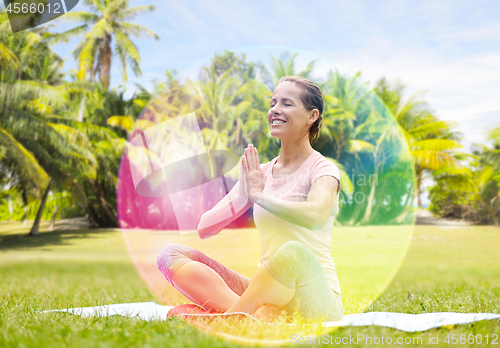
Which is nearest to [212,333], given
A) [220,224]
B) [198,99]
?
[220,224]

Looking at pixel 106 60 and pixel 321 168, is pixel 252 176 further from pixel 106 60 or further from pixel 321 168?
pixel 106 60

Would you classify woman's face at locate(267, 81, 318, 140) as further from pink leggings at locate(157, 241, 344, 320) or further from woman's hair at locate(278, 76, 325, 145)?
pink leggings at locate(157, 241, 344, 320)

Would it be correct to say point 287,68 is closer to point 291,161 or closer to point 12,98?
point 12,98

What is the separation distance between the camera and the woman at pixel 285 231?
235 centimetres

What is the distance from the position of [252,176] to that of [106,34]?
27.5 metres

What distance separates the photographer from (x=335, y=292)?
2625 mm

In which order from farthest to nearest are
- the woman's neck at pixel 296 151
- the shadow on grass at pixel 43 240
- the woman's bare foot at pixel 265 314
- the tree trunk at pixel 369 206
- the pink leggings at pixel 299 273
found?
1. the tree trunk at pixel 369 206
2. the shadow on grass at pixel 43 240
3. the woman's neck at pixel 296 151
4. the woman's bare foot at pixel 265 314
5. the pink leggings at pixel 299 273

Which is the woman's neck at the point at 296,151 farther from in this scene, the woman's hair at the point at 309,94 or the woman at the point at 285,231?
the woman's hair at the point at 309,94

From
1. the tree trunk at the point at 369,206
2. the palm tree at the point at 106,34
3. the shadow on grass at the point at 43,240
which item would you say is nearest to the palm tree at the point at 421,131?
the tree trunk at the point at 369,206

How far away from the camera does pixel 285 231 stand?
2.55 m

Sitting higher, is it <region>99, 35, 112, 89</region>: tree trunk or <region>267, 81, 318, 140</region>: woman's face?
<region>99, 35, 112, 89</region>: tree trunk

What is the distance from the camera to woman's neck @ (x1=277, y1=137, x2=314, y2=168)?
2773 mm

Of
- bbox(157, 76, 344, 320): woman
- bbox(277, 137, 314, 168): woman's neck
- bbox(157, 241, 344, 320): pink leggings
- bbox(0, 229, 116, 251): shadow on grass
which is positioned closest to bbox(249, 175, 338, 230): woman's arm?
bbox(157, 76, 344, 320): woman

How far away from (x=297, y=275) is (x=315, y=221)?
1.07ft
